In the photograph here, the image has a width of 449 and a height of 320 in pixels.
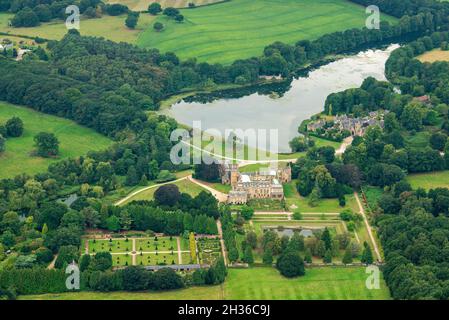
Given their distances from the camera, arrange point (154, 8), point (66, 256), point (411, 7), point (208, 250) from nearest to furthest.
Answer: point (66, 256), point (208, 250), point (154, 8), point (411, 7)

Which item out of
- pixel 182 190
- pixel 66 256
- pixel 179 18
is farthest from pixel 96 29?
pixel 66 256

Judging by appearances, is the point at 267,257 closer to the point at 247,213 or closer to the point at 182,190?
the point at 247,213

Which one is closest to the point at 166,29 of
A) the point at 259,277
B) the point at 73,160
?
the point at 73,160

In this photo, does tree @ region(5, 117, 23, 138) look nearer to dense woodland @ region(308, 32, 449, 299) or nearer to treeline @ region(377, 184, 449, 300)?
dense woodland @ region(308, 32, 449, 299)

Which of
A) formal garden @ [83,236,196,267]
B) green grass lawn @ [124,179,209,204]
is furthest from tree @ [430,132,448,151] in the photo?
formal garden @ [83,236,196,267]

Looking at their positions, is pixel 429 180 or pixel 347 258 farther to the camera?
pixel 429 180

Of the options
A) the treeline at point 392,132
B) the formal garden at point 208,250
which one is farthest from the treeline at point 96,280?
the treeline at point 392,132

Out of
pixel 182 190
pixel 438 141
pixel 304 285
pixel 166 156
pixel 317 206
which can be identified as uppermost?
pixel 438 141
